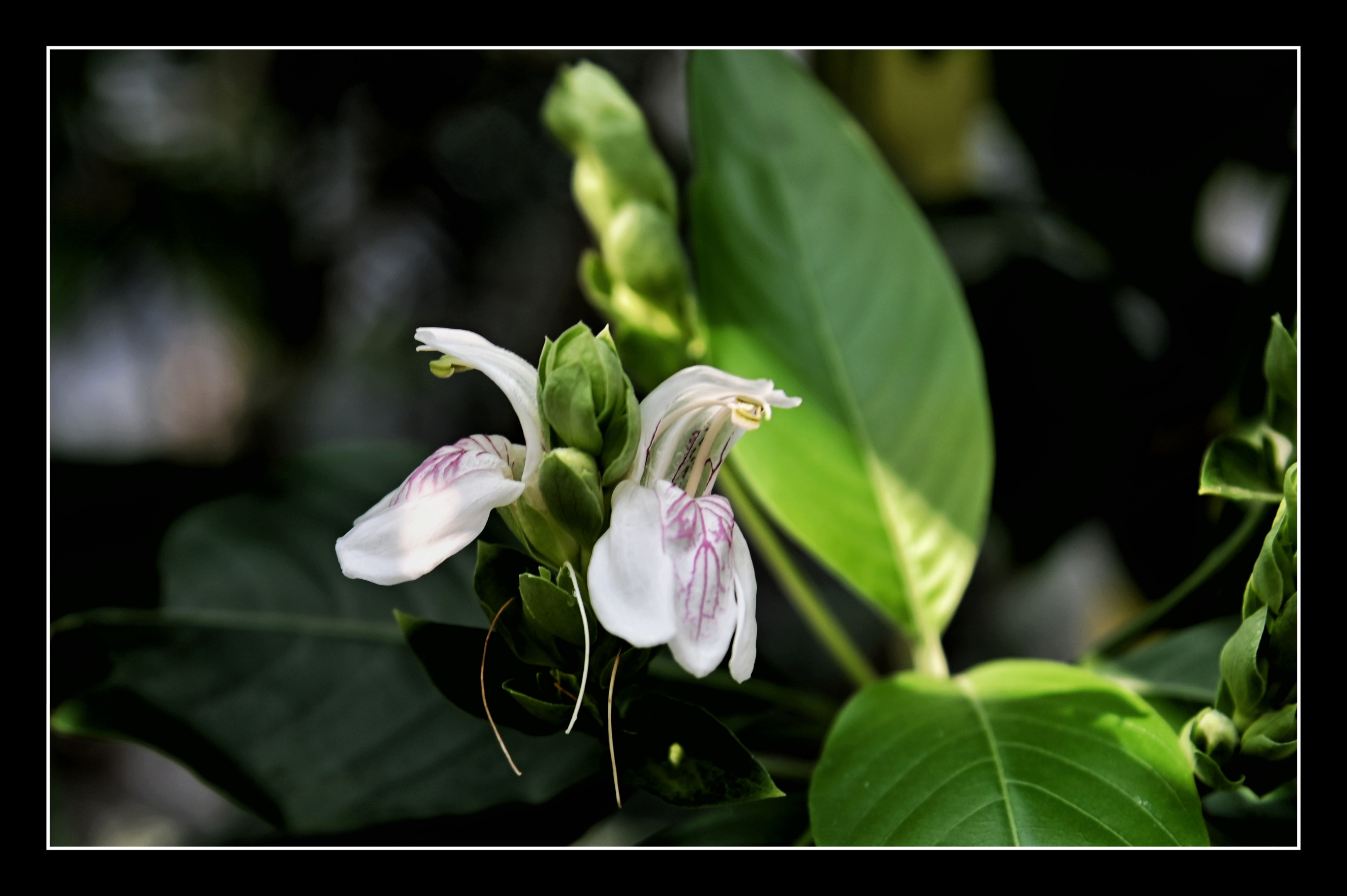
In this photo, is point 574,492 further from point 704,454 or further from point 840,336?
point 840,336

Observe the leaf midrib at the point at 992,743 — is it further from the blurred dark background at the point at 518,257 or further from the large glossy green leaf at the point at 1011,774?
the blurred dark background at the point at 518,257

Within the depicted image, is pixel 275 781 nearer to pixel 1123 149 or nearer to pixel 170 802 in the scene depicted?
pixel 170 802

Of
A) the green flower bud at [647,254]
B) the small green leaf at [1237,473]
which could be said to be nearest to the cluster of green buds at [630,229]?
the green flower bud at [647,254]

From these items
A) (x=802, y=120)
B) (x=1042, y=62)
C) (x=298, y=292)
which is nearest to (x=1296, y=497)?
(x=802, y=120)

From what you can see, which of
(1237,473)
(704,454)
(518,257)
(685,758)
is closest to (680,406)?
(704,454)

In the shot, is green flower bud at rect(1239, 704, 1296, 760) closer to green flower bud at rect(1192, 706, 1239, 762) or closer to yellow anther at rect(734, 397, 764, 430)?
green flower bud at rect(1192, 706, 1239, 762)

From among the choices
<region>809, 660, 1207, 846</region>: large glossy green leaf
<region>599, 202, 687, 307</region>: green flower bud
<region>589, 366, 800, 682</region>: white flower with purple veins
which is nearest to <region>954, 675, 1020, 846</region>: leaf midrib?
<region>809, 660, 1207, 846</region>: large glossy green leaf
